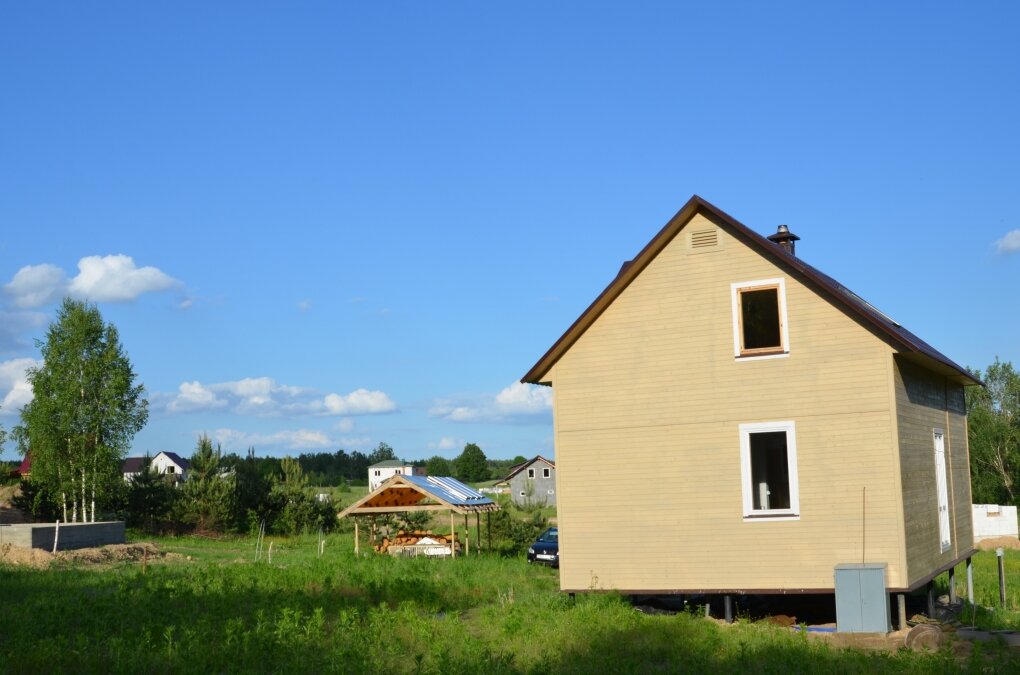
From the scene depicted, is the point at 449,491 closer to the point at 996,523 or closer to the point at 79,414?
the point at 79,414

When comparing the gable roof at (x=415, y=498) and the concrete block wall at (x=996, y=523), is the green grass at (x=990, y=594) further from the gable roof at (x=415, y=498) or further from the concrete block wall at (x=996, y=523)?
the gable roof at (x=415, y=498)

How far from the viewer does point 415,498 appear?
1362 inches

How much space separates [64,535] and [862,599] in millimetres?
27232

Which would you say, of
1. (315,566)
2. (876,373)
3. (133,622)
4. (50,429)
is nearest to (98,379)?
(50,429)

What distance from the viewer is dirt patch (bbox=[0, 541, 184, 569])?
1158 inches

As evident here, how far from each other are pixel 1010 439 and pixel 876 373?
58.4 meters

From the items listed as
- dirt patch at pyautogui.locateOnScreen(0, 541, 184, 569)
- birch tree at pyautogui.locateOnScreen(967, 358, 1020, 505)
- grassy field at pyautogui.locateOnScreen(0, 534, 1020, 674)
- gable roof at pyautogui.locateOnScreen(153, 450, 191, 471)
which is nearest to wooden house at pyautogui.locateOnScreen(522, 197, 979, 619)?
grassy field at pyautogui.locateOnScreen(0, 534, 1020, 674)

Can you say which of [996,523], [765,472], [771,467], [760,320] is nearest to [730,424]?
[760,320]

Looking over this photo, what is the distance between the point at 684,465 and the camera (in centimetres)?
1898

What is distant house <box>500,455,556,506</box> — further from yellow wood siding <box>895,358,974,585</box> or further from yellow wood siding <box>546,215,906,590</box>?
yellow wood siding <box>546,215,906,590</box>

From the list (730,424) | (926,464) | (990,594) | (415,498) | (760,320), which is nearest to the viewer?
(730,424)

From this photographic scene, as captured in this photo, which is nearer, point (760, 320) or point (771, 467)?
point (760, 320)

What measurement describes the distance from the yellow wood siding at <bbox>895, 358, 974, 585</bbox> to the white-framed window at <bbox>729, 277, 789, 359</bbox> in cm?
222

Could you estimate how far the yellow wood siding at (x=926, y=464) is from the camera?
715 inches
